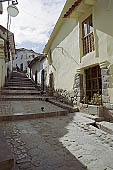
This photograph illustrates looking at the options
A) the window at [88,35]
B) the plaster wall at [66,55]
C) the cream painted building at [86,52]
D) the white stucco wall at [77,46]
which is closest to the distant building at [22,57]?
the white stucco wall at [77,46]

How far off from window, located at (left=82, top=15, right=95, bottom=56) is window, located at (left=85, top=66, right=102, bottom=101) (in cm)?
87

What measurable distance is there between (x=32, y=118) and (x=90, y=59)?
3341mm

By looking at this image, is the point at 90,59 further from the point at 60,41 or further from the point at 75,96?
the point at 60,41

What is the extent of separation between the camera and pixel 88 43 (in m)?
6.46

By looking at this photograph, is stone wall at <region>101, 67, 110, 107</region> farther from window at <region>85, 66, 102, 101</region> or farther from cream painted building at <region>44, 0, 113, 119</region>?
window at <region>85, 66, 102, 101</region>

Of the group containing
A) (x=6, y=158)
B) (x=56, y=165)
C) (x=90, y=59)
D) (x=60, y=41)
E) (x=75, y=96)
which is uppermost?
(x=60, y=41)

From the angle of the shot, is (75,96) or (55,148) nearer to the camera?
(55,148)

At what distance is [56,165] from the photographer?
231 cm

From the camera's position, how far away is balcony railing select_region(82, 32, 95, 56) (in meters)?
6.20

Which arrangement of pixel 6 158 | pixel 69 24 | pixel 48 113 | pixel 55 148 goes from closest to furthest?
pixel 6 158, pixel 55 148, pixel 48 113, pixel 69 24

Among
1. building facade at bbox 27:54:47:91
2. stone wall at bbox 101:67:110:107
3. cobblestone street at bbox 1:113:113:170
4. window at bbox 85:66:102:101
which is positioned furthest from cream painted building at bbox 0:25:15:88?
stone wall at bbox 101:67:110:107

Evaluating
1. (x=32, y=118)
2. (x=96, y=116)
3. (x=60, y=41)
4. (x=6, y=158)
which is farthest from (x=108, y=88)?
(x=60, y=41)

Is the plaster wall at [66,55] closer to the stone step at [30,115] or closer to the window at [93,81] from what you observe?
the window at [93,81]

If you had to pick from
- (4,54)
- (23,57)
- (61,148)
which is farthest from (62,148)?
(23,57)
